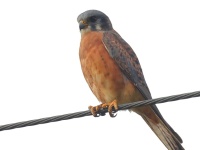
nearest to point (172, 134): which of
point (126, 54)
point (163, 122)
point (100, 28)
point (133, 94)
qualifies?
point (163, 122)

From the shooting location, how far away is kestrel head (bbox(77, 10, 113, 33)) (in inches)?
344

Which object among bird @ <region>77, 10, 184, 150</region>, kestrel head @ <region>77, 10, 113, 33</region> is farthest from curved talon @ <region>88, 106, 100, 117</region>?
kestrel head @ <region>77, 10, 113, 33</region>

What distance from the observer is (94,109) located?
7418 millimetres

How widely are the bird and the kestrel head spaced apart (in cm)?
22

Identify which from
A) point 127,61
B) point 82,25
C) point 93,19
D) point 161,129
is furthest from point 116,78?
point 93,19

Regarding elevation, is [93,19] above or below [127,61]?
above

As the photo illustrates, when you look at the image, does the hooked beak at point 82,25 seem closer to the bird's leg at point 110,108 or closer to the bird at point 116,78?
the bird at point 116,78

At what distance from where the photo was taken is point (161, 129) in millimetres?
7883

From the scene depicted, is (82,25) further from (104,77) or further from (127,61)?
(104,77)

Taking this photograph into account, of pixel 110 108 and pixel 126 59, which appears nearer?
pixel 110 108

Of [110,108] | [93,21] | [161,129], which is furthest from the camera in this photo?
[93,21]

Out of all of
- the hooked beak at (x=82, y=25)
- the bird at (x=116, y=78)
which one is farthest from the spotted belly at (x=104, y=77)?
the hooked beak at (x=82, y=25)

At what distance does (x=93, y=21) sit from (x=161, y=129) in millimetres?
2011

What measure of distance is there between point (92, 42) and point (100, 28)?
0.72 m
